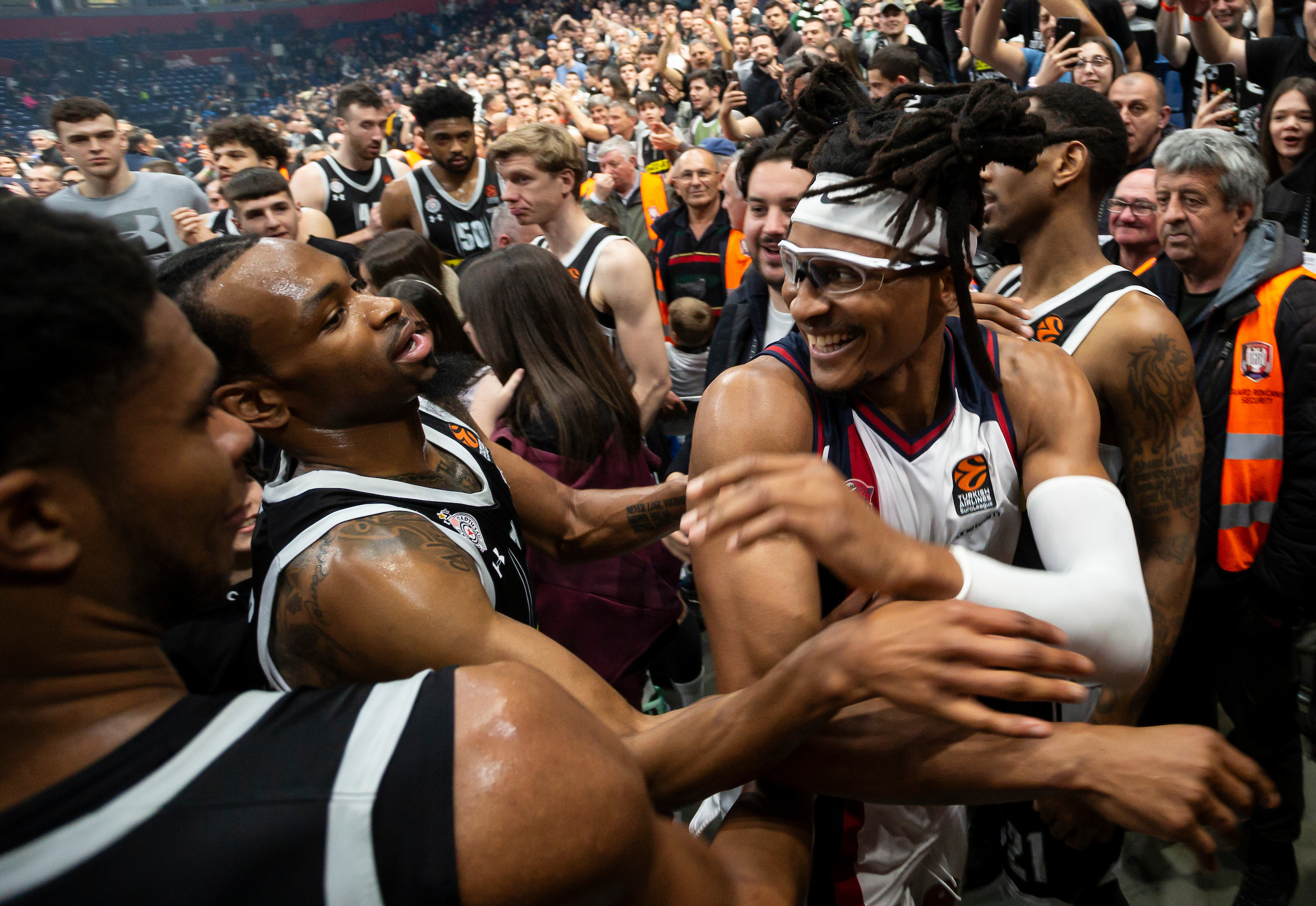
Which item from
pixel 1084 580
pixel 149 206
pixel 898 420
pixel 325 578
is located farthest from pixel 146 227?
pixel 1084 580

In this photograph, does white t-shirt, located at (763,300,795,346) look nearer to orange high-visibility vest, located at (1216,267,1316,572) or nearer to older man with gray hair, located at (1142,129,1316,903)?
older man with gray hair, located at (1142,129,1316,903)

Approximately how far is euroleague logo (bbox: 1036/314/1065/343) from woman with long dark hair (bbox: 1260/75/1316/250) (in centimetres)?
228

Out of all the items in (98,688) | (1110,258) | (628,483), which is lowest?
(628,483)

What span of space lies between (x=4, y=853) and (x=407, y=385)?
4.36ft

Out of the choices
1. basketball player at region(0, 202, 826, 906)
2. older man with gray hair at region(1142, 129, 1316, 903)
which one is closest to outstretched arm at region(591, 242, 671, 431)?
older man with gray hair at region(1142, 129, 1316, 903)

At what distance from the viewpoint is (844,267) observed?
1.97m

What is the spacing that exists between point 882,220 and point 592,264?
2701 millimetres

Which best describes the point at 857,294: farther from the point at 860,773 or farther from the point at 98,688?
the point at 98,688

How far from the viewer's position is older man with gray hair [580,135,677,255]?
729 cm

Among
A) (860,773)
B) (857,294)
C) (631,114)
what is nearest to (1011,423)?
(857,294)

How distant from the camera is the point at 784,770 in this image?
5.52 feet

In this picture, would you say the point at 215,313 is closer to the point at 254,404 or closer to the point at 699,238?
the point at 254,404

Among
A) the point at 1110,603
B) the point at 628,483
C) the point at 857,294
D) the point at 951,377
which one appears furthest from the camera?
the point at 628,483

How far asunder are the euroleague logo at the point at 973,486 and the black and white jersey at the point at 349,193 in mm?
5455
